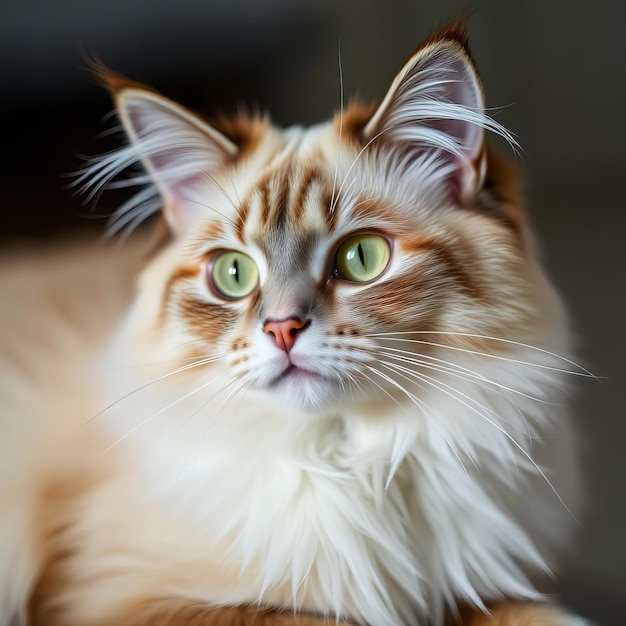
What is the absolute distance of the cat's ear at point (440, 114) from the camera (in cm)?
99

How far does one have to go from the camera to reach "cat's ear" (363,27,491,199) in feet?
3.25

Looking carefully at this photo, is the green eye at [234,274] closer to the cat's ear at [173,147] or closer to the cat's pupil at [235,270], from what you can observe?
the cat's pupil at [235,270]

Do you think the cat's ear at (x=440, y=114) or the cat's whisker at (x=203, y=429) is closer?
the cat's ear at (x=440, y=114)

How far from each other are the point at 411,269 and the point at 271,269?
21 centimetres

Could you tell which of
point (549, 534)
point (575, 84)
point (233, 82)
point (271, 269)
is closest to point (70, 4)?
point (233, 82)

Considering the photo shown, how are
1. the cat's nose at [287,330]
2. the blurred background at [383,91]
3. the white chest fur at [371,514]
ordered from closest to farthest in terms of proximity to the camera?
the cat's nose at [287,330]
the white chest fur at [371,514]
the blurred background at [383,91]

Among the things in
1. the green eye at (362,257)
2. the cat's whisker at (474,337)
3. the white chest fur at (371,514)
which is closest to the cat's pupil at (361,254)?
the green eye at (362,257)

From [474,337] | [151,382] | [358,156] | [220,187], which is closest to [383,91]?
[358,156]

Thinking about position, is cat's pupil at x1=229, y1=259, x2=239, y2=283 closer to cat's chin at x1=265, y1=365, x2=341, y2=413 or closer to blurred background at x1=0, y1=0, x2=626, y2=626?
cat's chin at x1=265, y1=365, x2=341, y2=413

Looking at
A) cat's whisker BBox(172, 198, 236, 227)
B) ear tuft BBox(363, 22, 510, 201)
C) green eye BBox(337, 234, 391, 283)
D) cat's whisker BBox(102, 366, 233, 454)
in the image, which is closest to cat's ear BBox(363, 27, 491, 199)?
ear tuft BBox(363, 22, 510, 201)

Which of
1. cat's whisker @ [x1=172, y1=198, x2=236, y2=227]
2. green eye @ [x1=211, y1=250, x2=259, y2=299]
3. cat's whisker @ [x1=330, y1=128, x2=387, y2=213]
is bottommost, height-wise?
green eye @ [x1=211, y1=250, x2=259, y2=299]

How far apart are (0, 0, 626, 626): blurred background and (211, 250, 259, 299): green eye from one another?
1.41 feet

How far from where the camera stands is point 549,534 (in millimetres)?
1135

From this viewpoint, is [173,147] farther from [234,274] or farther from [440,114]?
[440,114]
